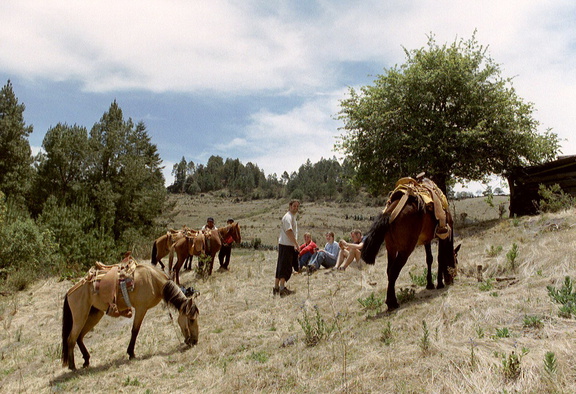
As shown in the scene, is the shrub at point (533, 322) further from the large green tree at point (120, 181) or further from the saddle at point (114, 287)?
the large green tree at point (120, 181)

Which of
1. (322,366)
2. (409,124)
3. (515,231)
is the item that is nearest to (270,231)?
(409,124)

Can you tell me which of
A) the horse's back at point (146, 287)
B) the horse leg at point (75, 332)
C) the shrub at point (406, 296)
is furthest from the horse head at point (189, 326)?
the shrub at point (406, 296)

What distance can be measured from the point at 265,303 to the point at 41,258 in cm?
1163

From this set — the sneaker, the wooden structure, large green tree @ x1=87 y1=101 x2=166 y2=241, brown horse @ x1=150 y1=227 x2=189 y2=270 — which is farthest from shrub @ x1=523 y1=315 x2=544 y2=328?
large green tree @ x1=87 y1=101 x2=166 y2=241

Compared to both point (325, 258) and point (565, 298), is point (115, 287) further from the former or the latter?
point (325, 258)

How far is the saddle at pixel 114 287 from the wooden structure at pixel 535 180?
1303 centimetres

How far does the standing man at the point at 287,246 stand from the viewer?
7.88m

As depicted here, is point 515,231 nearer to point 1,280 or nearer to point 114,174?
point 1,280

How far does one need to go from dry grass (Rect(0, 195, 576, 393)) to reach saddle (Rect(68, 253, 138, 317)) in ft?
2.71

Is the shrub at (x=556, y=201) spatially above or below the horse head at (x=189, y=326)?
above

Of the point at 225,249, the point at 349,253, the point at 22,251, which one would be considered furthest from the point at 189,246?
the point at 22,251

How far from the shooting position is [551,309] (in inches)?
155

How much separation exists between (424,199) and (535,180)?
1143 cm

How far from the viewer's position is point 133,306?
5984 millimetres
